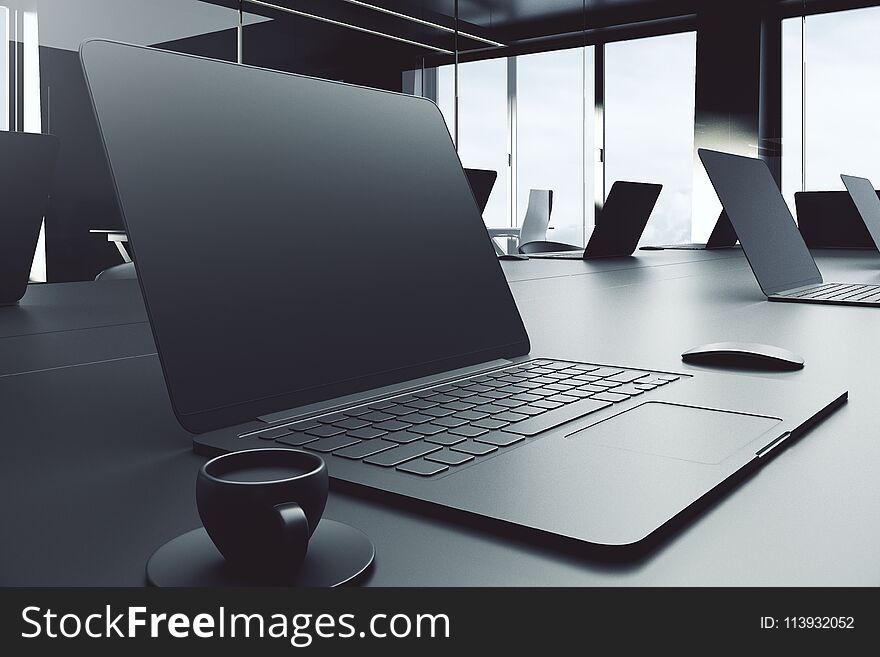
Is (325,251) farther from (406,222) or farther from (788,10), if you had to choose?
(788,10)

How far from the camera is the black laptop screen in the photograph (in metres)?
0.60

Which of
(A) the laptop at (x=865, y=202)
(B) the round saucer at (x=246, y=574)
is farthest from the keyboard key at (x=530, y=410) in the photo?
(A) the laptop at (x=865, y=202)

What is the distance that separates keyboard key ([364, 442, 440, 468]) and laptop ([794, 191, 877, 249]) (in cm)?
298

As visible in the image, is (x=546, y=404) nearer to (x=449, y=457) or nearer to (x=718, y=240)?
(x=449, y=457)

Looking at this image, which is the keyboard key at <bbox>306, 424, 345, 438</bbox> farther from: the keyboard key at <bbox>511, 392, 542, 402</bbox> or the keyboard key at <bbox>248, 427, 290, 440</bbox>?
the keyboard key at <bbox>511, 392, 542, 402</bbox>

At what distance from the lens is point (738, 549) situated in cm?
41

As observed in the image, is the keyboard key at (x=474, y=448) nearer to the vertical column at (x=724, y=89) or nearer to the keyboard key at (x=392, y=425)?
the keyboard key at (x=392, y=425)

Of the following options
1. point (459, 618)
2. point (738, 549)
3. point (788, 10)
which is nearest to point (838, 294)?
point (738, 549)

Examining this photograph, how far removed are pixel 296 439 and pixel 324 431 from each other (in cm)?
2

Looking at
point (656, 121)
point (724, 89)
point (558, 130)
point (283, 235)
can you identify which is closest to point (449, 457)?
point (283, 235)

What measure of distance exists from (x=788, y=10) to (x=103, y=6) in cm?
424

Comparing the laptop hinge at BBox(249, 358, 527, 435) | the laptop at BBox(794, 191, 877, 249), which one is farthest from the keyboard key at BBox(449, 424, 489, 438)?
the laptop at BBox(794, 191, 877, 249)

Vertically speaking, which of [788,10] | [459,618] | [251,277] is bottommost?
[459,618]

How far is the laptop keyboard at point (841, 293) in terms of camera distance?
1.47m
